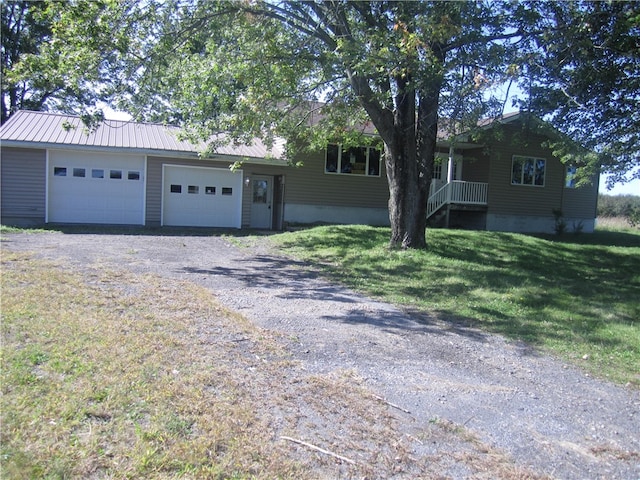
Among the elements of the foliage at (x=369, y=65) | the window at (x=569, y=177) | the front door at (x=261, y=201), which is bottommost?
the front door at (x=261, y=201)

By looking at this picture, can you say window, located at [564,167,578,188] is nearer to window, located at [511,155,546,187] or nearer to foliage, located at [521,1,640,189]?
window, located at [511,155,546,187]

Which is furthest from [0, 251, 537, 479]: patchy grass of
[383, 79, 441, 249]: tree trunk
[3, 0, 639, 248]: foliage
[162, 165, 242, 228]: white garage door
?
[162, 165, 242, 228]: white garage door

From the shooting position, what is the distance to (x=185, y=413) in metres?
3.49

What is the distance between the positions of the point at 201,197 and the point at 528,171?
46.3ft

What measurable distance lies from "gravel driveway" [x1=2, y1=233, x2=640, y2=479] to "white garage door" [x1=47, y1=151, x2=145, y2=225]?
8.73 meters

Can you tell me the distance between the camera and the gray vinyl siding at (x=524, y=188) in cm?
2138

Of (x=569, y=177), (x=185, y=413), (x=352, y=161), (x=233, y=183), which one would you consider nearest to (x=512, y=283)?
(x=185, y=413)

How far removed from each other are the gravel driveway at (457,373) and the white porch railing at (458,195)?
39.9ft

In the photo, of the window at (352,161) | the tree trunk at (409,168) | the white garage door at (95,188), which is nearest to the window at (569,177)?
the window at (352,161)

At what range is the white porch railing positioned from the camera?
20047 mm

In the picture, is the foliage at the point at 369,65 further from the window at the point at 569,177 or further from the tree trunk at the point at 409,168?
the window at the point at 569,177

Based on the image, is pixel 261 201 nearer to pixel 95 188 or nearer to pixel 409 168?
pixel 95 188

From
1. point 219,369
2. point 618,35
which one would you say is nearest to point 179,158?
point 618,35

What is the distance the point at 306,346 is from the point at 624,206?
134 feet
